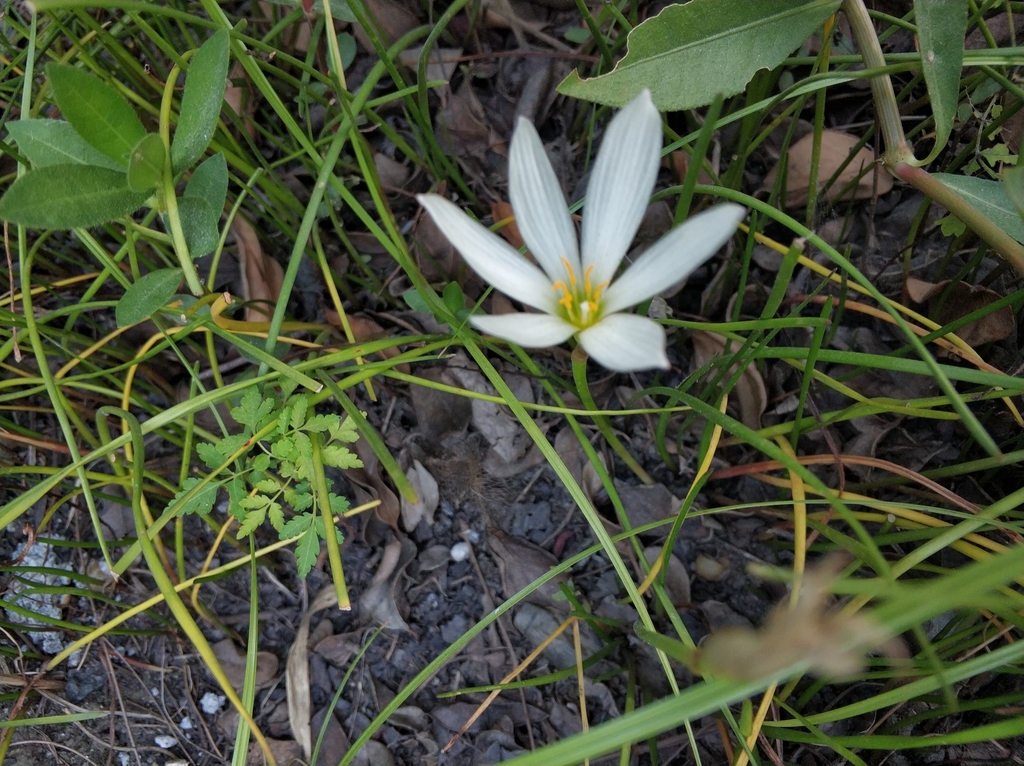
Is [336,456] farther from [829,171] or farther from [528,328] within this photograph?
[829,171]

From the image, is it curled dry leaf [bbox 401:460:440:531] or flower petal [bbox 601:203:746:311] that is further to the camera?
curled dry leaf [bbox 401:460:440:531]

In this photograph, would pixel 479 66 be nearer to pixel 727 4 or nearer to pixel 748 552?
pixel 727 4

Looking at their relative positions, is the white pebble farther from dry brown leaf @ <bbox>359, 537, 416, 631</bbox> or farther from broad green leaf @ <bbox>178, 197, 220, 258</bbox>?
broad green leaf @ <bbox>178, 197, 220, 258</bbox>

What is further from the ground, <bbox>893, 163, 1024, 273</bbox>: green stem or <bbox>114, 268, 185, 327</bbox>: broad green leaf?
<bbox>893, 163, 1024, 273</bbox>: green stem

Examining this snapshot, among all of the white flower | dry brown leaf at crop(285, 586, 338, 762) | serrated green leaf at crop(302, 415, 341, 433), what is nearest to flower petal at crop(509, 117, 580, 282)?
the white flower

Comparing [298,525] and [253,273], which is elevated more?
[253,273]

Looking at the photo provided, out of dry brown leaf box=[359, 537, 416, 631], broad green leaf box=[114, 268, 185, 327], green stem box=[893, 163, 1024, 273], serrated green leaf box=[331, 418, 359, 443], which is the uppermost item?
green stem box=[893, 163, 1024, 273]

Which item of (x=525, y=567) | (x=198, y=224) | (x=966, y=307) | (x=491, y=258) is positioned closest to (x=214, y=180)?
(x=198, y=224)

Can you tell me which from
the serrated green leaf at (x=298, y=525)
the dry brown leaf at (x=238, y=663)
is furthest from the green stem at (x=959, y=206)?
the dry brown leaf at (x=238, y=663)
